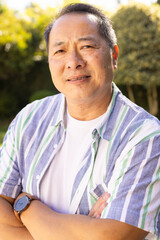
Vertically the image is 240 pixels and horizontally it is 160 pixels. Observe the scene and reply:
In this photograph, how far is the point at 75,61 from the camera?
6.20 ft

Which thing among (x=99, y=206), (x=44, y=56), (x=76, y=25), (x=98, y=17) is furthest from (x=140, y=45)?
(x=99, y=206)

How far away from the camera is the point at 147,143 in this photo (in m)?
1.70

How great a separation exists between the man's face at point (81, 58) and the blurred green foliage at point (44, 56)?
6381mm

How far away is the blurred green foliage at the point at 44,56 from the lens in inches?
346

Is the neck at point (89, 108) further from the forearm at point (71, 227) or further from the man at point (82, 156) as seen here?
the forearm at point (71, 227)

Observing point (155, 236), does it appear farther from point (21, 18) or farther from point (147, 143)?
point (21, 18)

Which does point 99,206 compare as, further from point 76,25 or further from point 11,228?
point 76,25

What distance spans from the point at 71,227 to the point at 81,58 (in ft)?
3.23

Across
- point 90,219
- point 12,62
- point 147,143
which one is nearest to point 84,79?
point 147,143

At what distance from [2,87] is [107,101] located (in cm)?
1141

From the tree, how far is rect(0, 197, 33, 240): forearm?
24.1 ft

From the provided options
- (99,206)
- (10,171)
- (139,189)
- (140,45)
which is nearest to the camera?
(139,189)

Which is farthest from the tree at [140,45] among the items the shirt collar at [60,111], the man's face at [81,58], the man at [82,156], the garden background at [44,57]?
the man's face at [81,58]

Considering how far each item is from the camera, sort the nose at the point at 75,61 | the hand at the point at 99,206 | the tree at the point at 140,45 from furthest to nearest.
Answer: the tree at the point at 140,45 < the nose at the point at 75,61 < the hand at the point at 99,206
